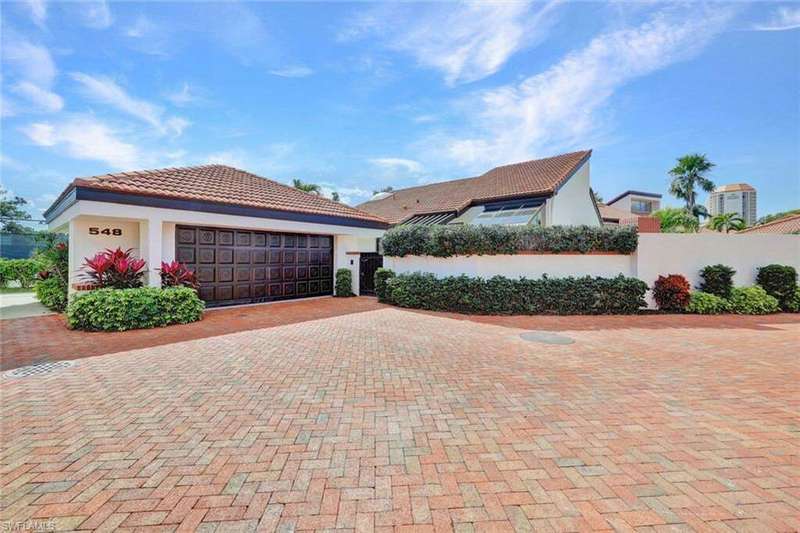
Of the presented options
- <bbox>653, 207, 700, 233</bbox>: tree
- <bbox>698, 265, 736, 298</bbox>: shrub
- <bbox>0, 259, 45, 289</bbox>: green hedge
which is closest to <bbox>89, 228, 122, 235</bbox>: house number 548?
<bbox>0, 259, 45, 289</bbox>: green hedge

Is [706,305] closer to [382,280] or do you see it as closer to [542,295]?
[542,295]

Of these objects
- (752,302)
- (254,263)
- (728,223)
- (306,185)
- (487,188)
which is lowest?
(752,302)

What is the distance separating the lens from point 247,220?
12.5 meters

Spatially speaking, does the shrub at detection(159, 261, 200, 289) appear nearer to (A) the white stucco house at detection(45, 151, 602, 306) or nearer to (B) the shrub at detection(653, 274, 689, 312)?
(A) the white stucco house at detection(45, 151, 602, 306)

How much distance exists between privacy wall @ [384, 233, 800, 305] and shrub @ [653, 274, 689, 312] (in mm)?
348

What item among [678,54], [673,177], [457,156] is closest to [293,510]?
[678,54]

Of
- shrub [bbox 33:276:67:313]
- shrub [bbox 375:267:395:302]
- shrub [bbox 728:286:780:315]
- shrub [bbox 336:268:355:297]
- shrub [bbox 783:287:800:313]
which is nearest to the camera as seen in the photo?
shrub [bbox 33:276:67:313]

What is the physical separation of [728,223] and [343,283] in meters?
41.6

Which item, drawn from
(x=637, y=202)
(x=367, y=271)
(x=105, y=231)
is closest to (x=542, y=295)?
(x=367, y=271)

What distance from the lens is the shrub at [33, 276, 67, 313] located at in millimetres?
11977

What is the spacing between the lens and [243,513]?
2678 millimetres

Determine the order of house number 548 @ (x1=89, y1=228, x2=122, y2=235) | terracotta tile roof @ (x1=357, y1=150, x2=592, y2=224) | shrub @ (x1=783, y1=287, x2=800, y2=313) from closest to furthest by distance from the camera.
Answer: house number 548 @ (x1=89, y1=228, x2=122, y2=235) < shrub @ (x1=783, y1=287, x2=800, y2=313) < terracotta tile roof @ (x1=357, y1=150, x2=592, y2=224)

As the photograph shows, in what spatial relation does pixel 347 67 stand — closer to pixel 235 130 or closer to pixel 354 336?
pixel 235 130

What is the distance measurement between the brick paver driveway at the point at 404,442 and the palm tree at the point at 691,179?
38.8 m
